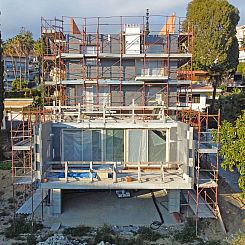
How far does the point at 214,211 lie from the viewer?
59.1ft

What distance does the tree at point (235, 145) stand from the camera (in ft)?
54.7

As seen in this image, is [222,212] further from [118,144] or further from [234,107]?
[234,107]

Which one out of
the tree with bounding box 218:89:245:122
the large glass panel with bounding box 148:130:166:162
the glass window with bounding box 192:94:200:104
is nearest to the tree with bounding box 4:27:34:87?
the glass window with bounding box 192:94:200:104

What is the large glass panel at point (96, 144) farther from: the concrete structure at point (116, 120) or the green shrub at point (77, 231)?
the green shrub at point (77, 231)

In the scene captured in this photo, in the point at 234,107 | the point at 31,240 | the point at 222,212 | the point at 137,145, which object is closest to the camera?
the point at 31,240

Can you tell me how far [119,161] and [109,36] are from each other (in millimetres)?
11928

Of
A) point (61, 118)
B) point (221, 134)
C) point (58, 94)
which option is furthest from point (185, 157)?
point (58, 94)

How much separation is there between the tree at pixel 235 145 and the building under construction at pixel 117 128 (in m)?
0.89

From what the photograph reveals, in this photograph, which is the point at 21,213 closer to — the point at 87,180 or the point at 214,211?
the point at 87,180

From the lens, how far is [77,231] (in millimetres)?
16641

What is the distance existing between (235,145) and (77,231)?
8.69m

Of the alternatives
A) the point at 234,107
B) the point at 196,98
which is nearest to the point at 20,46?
the point at 196,98

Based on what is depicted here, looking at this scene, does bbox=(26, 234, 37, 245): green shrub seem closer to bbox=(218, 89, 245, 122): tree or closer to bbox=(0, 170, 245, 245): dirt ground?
bbox=(0, 170, 245, 245): dirt ground

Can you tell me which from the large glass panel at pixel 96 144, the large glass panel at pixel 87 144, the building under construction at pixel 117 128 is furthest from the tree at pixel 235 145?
the large glass panel at pixel 87 144
